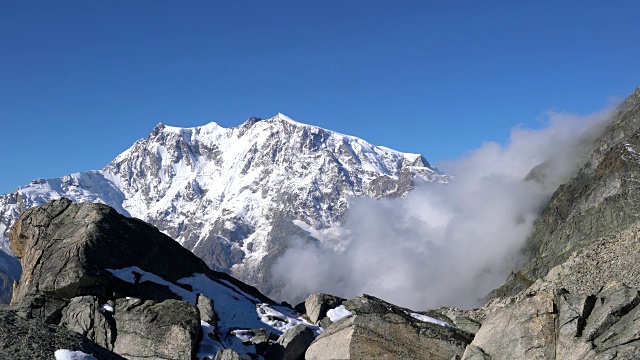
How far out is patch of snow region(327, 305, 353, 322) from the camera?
175 feet

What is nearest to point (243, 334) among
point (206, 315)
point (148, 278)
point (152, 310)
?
point (206, 315)

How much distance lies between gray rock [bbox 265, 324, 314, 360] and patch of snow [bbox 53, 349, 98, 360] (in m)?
20.0

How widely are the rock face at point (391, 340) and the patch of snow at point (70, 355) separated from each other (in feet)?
54.7

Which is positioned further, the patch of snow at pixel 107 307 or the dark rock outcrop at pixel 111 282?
the patch of snow at pixel 107 307

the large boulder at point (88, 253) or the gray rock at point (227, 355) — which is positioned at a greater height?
the large boulder at point (88, 253)

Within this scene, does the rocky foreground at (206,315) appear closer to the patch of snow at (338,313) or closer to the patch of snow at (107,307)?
the patch of snow at (107,307)

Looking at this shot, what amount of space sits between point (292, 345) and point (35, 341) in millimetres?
21386

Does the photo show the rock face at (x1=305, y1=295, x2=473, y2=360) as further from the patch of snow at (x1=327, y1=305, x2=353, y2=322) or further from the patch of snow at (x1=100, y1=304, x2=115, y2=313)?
the patch of snow at (x1=100, y1=304, x2=115, y2=313)

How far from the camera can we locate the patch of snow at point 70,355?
2519 cm

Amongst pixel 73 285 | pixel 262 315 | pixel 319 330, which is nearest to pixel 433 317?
pixel 319 330

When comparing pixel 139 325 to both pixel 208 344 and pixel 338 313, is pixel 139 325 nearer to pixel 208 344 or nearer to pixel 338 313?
pixel 208 344

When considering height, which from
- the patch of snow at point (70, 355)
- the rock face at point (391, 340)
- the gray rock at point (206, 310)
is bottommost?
the patch of snow at point (70, 355)

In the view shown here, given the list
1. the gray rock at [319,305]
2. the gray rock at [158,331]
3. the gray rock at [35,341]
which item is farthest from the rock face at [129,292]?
the gray rock at [35,341]

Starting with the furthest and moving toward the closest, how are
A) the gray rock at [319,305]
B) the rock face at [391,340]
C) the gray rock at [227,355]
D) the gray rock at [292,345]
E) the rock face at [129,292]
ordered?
the gray rock at [319,305] → the gray rock at [292,345] → the rock face at [129,292] → the gray rock at [227,355] → the rock face at [391,340]
